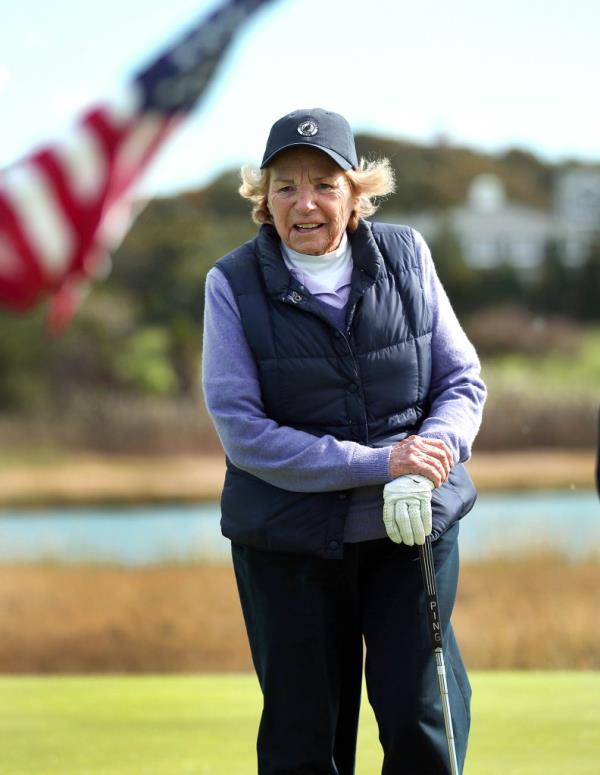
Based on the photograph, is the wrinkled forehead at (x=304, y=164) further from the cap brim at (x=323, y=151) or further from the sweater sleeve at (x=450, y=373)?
the sweater sleeve at (x=450, y=373)

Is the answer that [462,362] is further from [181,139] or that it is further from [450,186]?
[450,186]

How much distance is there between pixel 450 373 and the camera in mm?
2311

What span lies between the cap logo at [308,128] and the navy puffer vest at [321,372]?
0.62 feet

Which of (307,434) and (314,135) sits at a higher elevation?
(314,135)

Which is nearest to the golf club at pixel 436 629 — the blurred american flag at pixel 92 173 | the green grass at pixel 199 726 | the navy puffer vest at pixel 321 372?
the navy puffer vest at pixel 321 372

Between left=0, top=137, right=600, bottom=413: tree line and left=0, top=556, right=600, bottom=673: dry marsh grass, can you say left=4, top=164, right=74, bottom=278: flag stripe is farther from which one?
left=0, top=556, right=600, bottom=673: dry marsh grass

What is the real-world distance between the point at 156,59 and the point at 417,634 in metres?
2.89

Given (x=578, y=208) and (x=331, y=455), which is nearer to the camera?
(x=331, y=455)

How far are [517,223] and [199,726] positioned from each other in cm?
499

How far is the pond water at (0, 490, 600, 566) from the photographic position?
7.57m

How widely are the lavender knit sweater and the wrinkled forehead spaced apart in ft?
0.62

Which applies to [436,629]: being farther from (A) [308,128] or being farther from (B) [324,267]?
(A) [308,128]

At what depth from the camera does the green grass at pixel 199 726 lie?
326 cm

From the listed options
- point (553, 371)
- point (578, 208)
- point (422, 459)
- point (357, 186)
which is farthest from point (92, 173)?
point (578, 208)
